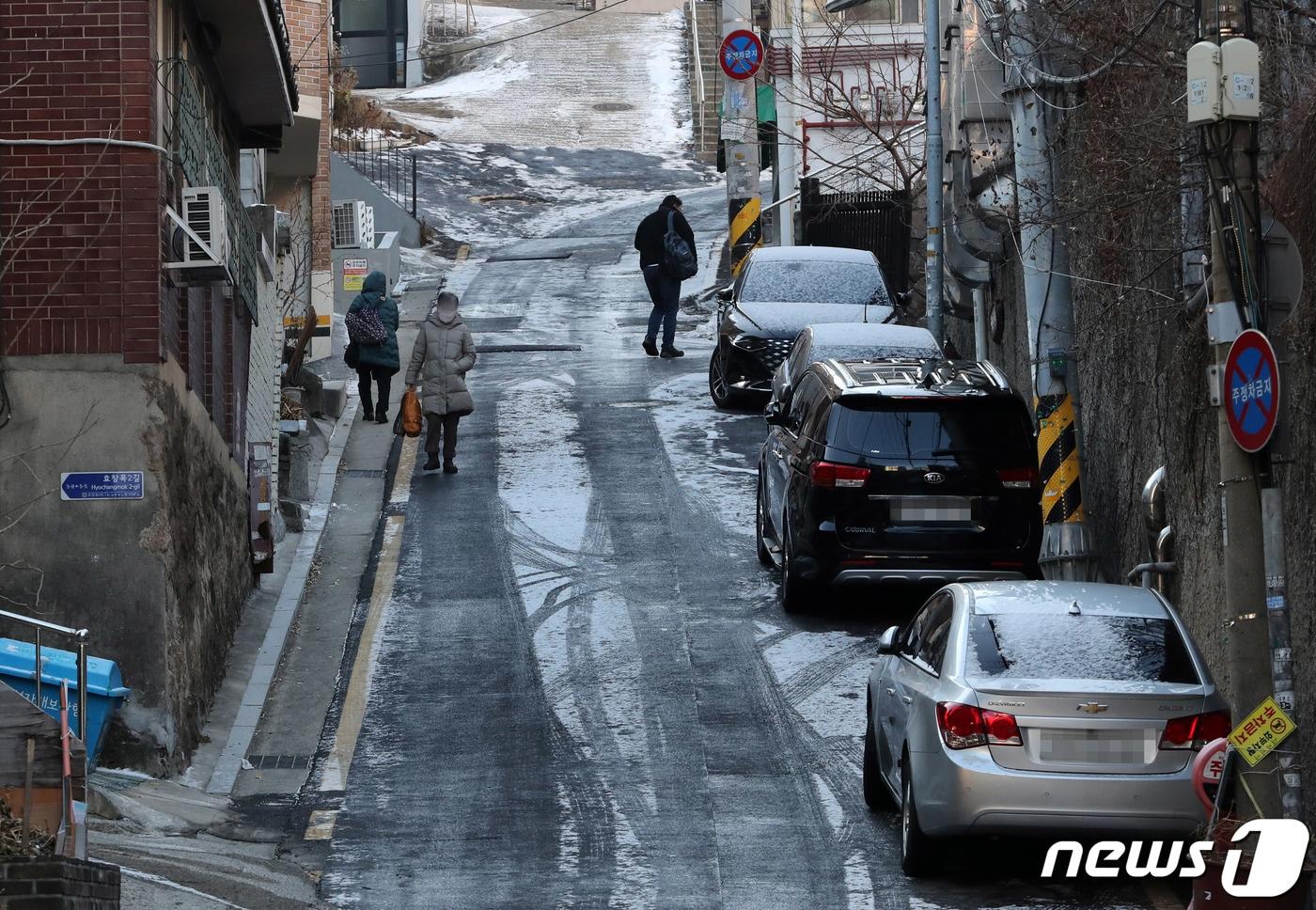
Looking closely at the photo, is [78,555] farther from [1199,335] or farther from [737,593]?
[1199,335]

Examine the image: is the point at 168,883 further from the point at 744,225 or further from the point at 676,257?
A: the point at 744,225

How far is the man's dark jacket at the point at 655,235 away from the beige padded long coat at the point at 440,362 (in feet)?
17.8

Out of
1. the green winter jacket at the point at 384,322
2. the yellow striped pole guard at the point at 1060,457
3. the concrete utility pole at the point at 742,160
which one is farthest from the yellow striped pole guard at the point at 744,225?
the yellow striped pole guard at the point at 1060,457

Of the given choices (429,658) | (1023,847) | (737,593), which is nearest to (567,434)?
(737,593)

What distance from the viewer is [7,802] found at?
8.12 metres

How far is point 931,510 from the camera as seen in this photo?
13758 mm

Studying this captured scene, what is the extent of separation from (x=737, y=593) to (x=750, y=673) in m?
2.10

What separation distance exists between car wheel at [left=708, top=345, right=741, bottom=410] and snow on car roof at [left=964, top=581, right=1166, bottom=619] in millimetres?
12260

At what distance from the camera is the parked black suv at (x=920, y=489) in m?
13.8

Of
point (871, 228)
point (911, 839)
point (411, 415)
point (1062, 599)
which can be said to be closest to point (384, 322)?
point (411, 415)

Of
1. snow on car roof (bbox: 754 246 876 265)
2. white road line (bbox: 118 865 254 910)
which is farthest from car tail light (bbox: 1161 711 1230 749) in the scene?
snow on car roof (bbox: 754 246 876 265)

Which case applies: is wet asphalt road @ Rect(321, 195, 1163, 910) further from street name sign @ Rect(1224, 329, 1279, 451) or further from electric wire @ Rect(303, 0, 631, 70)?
electric wire @ Rect(303, 0, 631, 70)

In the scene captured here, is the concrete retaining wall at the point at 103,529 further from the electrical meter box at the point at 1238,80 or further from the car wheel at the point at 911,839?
the electrical meter box at the point at 1238,80

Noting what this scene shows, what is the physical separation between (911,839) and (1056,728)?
0.96 metres
